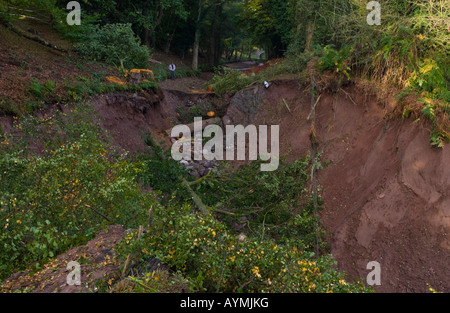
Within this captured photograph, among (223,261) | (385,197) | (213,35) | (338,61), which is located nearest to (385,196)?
(385,197)

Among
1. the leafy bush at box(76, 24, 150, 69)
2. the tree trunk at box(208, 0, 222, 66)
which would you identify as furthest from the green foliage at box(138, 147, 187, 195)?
the tree trunk at box(208, 0, 222, 66)

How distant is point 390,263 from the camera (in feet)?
19.0

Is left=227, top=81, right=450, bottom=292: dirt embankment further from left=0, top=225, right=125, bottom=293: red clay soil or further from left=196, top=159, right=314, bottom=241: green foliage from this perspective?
left=0, top=225, right=125, bottom=293: red clay soil

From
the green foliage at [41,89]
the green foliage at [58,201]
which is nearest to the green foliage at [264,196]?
the green foliage at [58,201]

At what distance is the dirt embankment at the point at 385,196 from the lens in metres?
5.61

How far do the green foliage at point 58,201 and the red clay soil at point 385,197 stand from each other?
14.0ft

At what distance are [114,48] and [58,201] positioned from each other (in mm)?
11742

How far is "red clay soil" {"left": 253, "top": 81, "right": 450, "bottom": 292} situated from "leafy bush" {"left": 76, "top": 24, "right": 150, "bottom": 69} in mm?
10370

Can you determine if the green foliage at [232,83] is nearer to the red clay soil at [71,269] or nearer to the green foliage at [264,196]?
the green foliage at [264,196]

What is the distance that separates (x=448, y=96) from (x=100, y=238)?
7092 millimetres

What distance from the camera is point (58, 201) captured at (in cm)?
462

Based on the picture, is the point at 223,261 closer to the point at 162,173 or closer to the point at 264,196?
the point at 264,196

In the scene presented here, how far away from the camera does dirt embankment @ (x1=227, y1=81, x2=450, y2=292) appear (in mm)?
5605
